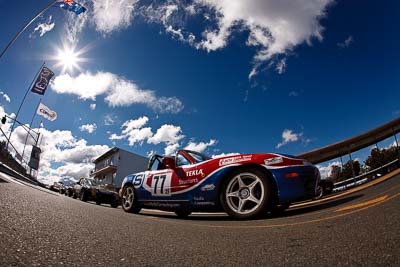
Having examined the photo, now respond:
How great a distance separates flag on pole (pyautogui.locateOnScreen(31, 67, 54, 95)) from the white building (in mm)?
18978

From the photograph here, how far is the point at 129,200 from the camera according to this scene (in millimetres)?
6645

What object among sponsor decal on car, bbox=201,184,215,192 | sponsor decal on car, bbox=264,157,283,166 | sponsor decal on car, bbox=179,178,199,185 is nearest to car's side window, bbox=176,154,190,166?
sponsor decal on car, bbox=179,178,199,185

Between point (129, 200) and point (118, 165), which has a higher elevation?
point (118, 165)

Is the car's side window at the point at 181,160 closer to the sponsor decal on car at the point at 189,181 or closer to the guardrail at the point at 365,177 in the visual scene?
the sponsor decal on car at the point at 189,181

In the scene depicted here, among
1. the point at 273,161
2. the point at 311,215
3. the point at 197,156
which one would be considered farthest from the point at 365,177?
the point at 311,215

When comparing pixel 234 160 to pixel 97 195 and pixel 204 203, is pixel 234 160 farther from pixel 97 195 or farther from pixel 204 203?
pixel 97 195

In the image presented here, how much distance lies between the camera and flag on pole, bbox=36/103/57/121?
36.5 meters

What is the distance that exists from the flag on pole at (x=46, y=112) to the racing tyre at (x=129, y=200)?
118 ft

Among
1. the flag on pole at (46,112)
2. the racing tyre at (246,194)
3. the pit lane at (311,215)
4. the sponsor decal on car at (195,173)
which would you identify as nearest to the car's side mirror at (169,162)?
the sponsor decal on car at (195,173)

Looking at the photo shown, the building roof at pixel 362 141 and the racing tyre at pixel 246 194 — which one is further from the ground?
the building roof at pixel 362 141

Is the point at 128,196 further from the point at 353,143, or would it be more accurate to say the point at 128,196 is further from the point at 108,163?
the point at 108,163

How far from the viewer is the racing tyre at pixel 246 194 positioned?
378cm

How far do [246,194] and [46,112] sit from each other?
4072cm

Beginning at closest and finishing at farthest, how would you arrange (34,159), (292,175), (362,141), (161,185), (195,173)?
(292,175), (195,173), (161,185), (362,141), (34,159)
